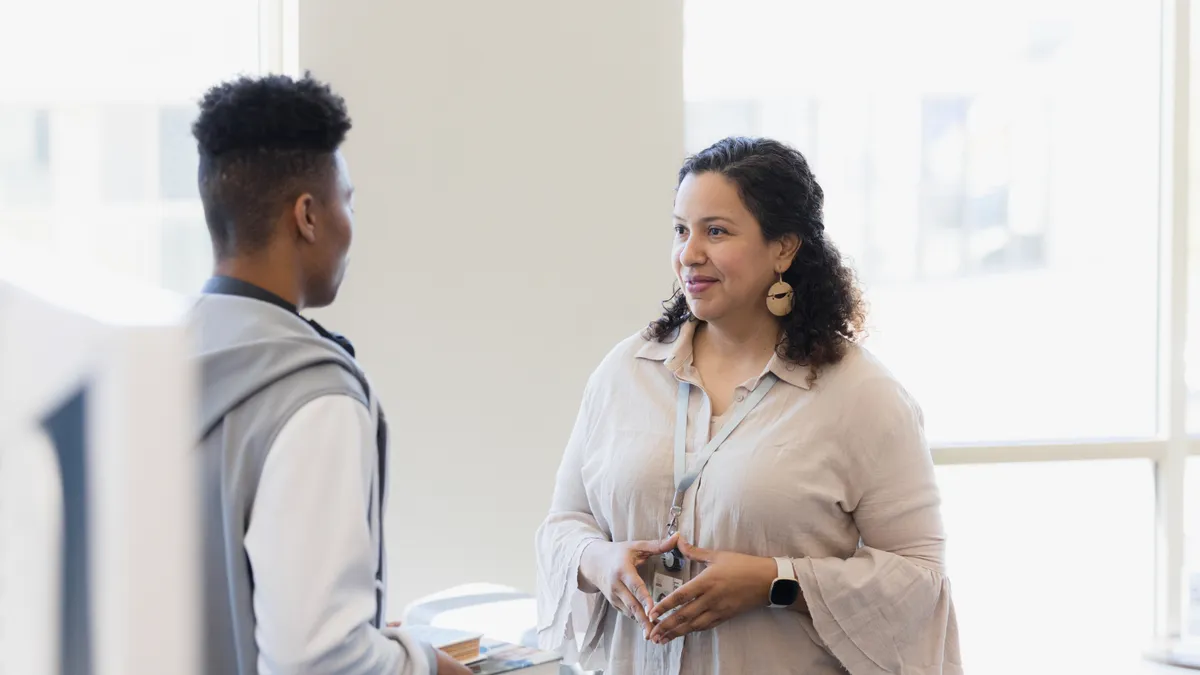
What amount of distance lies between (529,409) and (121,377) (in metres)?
3.35

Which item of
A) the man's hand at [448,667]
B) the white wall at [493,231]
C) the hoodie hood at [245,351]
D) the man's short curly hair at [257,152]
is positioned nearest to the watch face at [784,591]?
the man's hand at [448,667]

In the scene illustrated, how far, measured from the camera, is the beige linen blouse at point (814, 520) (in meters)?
1.95

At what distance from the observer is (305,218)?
1.39 meters

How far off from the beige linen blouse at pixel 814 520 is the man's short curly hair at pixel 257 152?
89cm

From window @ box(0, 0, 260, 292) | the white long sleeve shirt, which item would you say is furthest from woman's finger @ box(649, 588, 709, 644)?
window @ box(0, 0, 260, 292)

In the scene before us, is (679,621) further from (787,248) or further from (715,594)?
(787,248)

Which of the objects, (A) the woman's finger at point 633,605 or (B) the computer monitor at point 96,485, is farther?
(A) the woman's finger at point 633,605

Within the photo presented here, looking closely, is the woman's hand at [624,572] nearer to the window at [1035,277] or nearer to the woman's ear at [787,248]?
the woman's ear at [787,248]

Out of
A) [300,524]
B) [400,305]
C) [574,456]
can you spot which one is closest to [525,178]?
[400,305]

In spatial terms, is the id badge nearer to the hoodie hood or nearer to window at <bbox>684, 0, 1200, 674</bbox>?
the hoodie hood

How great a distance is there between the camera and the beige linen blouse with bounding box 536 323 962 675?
195cm

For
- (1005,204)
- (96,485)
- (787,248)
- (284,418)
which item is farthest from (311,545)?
(1005,204)

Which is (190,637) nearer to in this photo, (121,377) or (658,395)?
(121,377)

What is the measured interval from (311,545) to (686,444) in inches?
38.4
